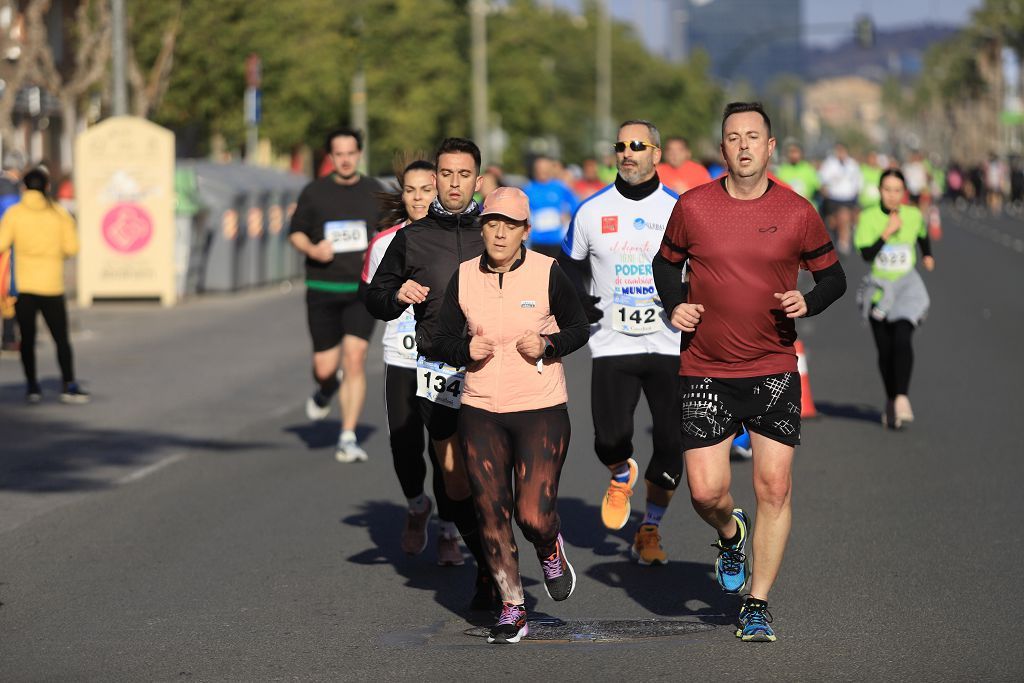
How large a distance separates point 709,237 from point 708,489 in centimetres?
91

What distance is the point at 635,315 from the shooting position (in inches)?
325

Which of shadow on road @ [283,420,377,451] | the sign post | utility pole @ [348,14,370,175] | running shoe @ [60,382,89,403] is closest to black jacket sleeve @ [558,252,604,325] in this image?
shadow on road @ [283,420,377,451]

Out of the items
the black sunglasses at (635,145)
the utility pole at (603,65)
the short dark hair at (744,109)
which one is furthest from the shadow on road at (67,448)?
the utility pole at (603,65)

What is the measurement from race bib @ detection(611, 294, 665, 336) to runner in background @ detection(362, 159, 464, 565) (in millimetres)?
905

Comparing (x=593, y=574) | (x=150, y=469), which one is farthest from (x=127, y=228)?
(x=593, y=574)

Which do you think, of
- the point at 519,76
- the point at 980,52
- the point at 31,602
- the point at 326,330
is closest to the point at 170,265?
the point at 326,330

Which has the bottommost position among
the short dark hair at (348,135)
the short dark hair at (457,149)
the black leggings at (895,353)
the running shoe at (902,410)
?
the running shoe at (902,410)

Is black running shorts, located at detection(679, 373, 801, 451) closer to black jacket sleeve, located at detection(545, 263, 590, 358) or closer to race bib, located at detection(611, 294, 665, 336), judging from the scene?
black jacket sleeve, located at detection(545, 263, 590, 358)

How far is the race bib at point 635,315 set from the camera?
824 cm

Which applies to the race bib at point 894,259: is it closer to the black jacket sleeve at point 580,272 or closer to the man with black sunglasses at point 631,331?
the black jacket sleeve at point 580,272

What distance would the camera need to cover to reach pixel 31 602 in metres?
7.50

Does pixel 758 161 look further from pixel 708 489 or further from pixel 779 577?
pixel 779 577

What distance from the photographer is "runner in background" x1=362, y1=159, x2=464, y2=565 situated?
8.14 m

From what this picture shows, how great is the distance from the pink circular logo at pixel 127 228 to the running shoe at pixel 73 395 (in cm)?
1013
